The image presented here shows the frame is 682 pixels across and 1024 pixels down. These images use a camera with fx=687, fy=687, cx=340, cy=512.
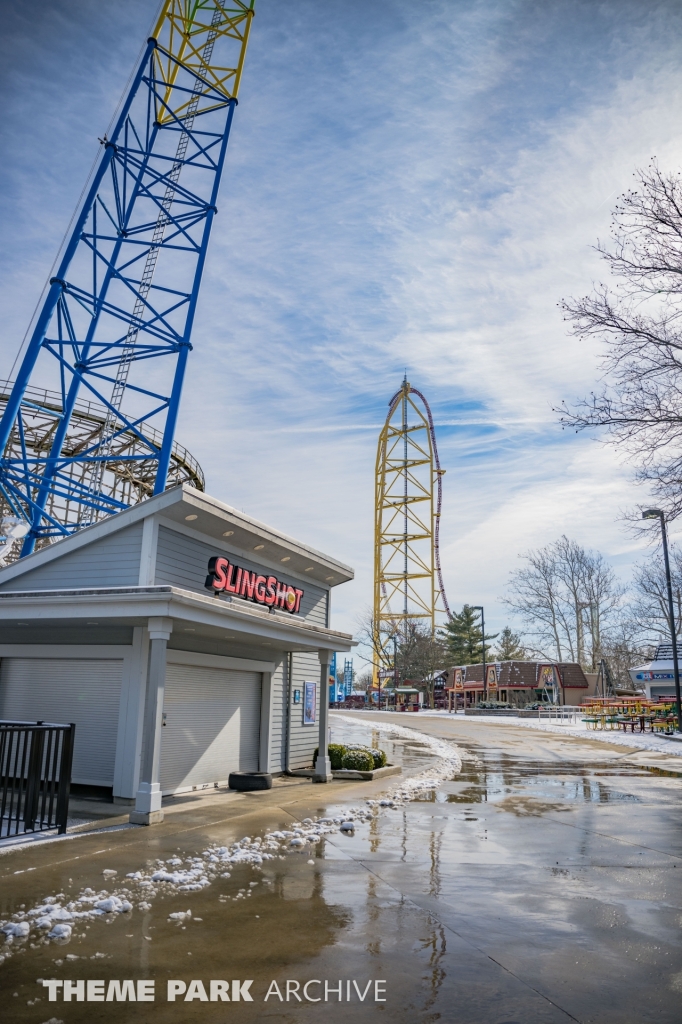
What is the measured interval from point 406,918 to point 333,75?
63.3 ft

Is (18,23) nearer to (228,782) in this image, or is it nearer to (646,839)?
(228,782)

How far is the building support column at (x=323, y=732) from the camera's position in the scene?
14.5 m

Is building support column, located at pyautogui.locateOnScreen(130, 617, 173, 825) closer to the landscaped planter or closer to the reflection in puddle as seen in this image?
the reflection in puddle

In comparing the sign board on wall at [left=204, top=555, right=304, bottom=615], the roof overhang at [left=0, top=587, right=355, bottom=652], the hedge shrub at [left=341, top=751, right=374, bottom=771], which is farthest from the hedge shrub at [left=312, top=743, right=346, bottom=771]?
the roof overhang at [left=0, top=587, right=355, bottom=652]

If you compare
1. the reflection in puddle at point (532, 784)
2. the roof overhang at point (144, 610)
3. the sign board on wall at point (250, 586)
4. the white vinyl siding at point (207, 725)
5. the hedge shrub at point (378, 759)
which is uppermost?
the sign board on wall at point (250, 586)

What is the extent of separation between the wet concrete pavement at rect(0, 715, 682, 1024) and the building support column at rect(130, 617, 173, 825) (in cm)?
33

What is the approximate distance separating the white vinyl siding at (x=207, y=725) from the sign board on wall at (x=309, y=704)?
188 cm

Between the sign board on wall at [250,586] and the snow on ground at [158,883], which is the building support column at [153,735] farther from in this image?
the sign board on wall at [250,586]

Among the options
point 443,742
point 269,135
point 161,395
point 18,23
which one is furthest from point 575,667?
point 18,23

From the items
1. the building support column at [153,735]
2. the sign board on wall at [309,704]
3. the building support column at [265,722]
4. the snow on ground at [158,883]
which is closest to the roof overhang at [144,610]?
the building support column at [153,735]

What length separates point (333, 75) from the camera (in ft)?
59.2

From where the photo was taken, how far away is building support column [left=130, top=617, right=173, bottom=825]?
9.55 metres

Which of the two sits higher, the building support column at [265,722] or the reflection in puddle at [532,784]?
the building support column at [265,722]

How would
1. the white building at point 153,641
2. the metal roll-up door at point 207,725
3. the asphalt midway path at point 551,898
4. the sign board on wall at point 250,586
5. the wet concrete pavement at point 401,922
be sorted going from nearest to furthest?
the wet concrete pavement at point 401,922, the asphalt midway path at point 551,898, the white building at point 153,641, the metal roll-up door at point 207,725, the sign board on wall at point 250,586
